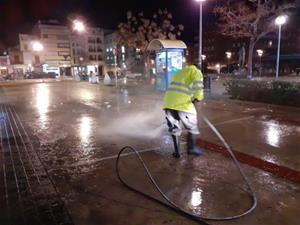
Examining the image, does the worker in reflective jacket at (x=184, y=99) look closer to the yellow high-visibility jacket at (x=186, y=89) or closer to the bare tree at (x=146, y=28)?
the yellow high-visibility jacket at (x=186, y=89)

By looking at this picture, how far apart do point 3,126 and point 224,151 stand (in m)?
6.42

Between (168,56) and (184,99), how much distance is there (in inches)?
392

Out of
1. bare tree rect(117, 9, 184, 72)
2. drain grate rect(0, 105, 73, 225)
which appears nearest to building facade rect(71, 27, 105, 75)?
bare tree rect(117, 9, 184, 72)

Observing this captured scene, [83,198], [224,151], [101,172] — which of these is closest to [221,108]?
[224,151]

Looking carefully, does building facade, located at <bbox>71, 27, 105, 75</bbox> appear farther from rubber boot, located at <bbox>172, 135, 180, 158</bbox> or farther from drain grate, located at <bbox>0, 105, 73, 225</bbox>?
rubber boot, located at <bbox>172, 135, 180, 158</bbox>

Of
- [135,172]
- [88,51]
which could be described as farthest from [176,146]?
[88,51]

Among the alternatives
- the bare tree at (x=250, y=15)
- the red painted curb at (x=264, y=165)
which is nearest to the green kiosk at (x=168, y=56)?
the bare tree at (x=250, y=15)

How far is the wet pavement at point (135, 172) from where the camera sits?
329 cm

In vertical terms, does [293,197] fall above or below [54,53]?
below

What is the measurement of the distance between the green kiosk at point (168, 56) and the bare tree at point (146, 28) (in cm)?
1371

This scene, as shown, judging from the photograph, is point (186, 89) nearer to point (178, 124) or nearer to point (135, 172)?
point (178, 124)

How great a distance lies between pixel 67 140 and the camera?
654cm

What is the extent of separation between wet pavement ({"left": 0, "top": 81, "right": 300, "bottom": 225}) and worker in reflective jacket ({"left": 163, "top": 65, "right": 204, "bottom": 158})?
56cm

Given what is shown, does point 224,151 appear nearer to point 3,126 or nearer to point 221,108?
point 221,108
